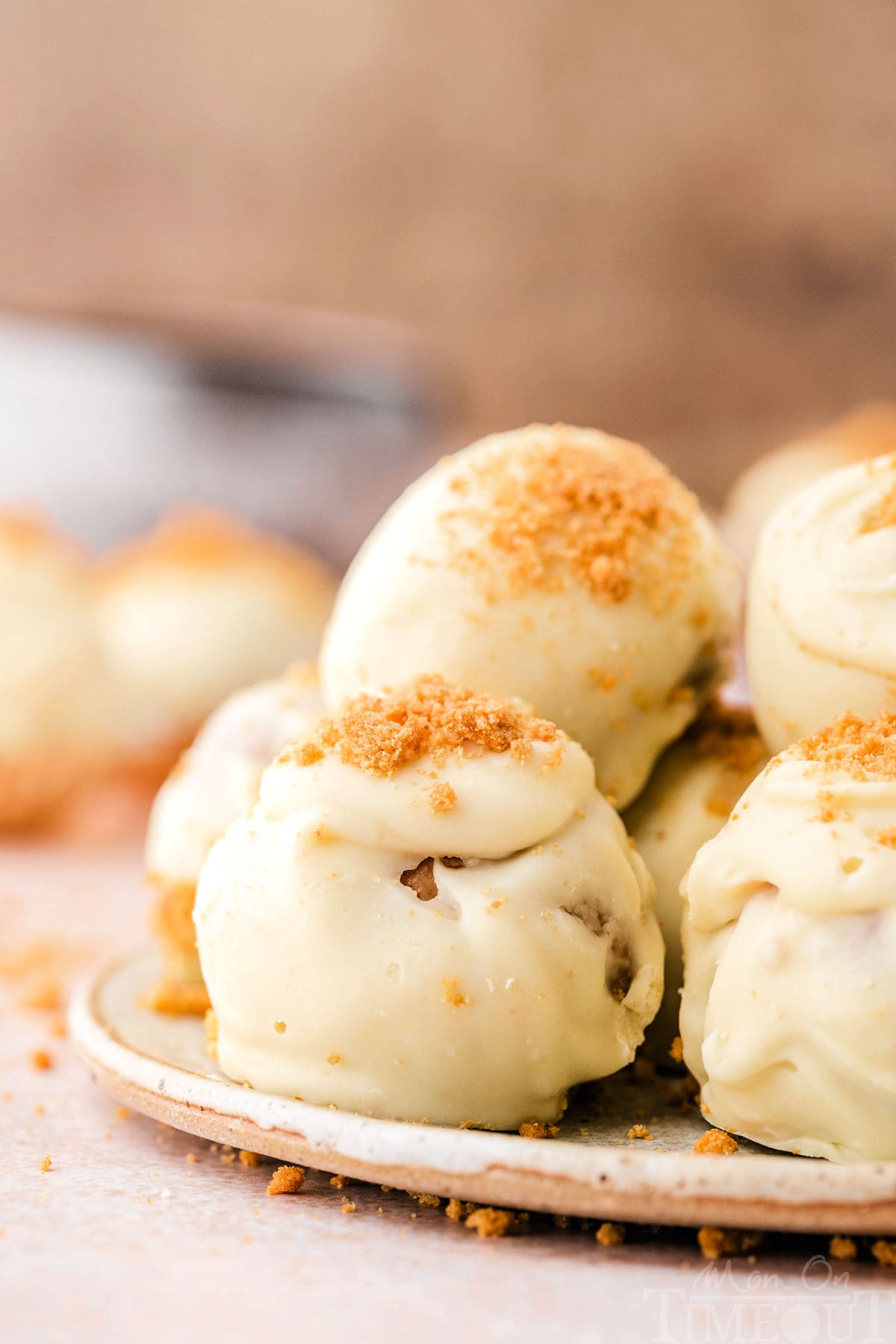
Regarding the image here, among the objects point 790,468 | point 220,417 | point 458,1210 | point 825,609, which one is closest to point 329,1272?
point 458,1210

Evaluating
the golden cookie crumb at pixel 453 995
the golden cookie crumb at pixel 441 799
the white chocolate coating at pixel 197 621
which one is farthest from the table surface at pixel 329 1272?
the white chocolate coating at pixel 197 621

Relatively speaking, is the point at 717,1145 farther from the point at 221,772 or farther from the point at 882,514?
the point at 221,772

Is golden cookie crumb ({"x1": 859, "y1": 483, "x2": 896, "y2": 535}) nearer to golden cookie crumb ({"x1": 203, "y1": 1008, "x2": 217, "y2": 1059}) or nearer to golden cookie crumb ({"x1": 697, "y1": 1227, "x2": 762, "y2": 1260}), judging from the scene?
golden cookie crumb ({"x1": 697, "y1": 1227, "x2": 762, "y2": 1260})

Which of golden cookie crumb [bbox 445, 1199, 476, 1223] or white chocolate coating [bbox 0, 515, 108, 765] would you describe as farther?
white chocolate coating [bbox 0, 515, 108, 765]

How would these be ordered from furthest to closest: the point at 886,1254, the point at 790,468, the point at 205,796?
the point at 790,468 → the point at 205,796 → the point at 886,1254

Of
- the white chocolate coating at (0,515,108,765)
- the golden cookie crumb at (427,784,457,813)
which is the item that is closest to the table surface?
the golden cookie crumb at (427,784,457,813)

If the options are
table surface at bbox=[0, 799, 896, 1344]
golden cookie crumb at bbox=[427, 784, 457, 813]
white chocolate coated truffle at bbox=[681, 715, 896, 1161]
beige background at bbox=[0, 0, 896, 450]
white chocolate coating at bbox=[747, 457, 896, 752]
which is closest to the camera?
table surface at bbox=[0, 799, 896, 1344]

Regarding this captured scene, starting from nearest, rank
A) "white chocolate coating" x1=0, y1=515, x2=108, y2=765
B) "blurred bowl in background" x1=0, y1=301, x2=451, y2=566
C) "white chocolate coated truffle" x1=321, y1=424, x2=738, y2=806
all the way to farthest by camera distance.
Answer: "white chocolate coated truffle" x1=321, y1=424, x2=738, y2=806 → "white chocolate coating" x1=0, y1=515, x2=108, y2=765 → "blurred bowl in background" x1=0, y1=301, x2=451, y2=566
